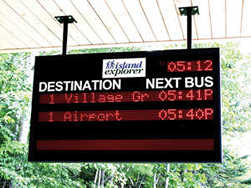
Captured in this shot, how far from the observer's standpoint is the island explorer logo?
9.76ft

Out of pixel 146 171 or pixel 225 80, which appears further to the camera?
pixel 225 80

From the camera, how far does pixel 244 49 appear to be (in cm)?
1412

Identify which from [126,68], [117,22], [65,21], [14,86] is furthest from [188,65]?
[14,86]

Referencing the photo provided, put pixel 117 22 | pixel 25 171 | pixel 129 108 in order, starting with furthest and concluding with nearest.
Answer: pixel 25 171
pixel 117 22
pixel 129 108

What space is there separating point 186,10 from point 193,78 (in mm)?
595

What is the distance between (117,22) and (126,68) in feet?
1.99

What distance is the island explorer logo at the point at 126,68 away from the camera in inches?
117

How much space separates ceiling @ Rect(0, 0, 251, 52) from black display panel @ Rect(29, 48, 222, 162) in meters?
0.40

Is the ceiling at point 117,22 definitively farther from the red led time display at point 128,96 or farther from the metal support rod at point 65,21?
the red led time display at point 128,96

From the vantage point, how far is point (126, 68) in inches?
118

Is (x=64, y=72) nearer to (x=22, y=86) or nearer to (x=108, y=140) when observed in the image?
(x=108, y=140)

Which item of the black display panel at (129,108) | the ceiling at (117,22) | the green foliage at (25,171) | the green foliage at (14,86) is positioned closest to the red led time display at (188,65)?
the black display panel at (129,108)

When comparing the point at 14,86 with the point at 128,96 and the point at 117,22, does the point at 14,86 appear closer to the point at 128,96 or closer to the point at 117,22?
the point at 117,22

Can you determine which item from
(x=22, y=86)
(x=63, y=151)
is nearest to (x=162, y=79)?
(x=63, y=151)
